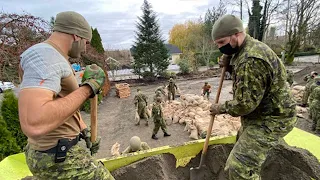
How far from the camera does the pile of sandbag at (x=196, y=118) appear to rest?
6883mm

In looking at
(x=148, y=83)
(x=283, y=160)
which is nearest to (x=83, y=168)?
(x=283, y=160)

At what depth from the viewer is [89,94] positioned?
1.50m

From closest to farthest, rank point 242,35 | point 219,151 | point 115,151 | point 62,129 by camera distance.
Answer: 1. point 62,129
2. point 242,35
3. point 219,151
4. point 115,151

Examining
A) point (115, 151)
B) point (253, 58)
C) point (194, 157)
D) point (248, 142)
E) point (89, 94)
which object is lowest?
point (115, 151)

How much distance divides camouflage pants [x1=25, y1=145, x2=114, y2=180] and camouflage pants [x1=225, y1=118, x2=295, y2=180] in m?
1.29

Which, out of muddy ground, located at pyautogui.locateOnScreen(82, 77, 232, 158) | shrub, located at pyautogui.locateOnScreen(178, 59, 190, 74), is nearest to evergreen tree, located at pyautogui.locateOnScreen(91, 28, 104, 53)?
muddy ground, located at pyautogui.locateOnScreen(82, 77, 232, 158)

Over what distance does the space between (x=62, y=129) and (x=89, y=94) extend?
1.26 feet

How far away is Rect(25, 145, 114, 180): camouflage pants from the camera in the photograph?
1.58 metres

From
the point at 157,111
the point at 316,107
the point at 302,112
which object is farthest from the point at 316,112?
the point at 157,111

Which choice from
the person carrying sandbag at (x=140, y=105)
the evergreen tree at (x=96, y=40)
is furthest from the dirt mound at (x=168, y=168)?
the evergreen tree at (x=96, y=40)

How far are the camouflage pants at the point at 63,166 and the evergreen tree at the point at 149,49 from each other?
17.9m

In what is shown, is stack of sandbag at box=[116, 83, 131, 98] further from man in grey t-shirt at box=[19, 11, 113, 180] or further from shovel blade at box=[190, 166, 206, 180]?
man in grey t-shirt at box=[19, 11, 113, 180]

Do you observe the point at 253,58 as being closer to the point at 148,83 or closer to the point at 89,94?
the point at 89,94

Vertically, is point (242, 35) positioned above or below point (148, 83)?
above
